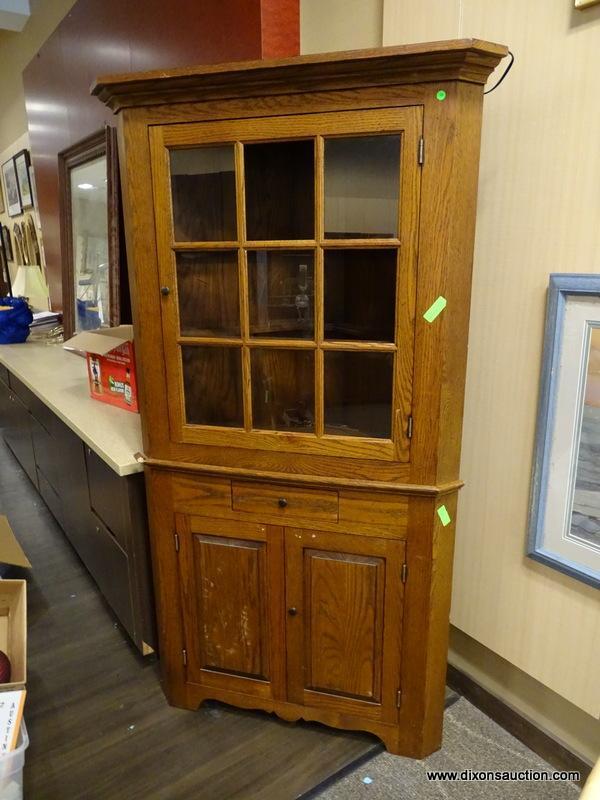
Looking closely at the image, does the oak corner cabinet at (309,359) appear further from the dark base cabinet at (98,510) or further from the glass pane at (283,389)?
the dark base cabinet at (98,510)

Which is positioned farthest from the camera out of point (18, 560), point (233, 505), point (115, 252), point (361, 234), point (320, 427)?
point (115, 252)

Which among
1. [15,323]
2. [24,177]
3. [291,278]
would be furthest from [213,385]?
[24,177]

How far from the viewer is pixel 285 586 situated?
1513mm

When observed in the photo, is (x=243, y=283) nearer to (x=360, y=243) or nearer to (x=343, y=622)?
(x=360, y=243)

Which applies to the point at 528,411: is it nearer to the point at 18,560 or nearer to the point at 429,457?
the point at 429,457

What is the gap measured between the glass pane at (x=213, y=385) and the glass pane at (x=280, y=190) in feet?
1.04

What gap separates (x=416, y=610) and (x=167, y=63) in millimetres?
2021

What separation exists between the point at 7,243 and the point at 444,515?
539cm

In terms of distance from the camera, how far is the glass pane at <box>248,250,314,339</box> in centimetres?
134

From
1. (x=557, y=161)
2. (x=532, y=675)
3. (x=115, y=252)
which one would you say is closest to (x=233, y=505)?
(x=532, y=675)

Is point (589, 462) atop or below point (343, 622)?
atop

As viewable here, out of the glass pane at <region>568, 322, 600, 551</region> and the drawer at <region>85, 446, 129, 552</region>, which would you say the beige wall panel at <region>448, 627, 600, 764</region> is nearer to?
the glass pane at <region>568, 322, 600, 551</region>

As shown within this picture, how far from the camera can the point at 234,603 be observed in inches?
62.0

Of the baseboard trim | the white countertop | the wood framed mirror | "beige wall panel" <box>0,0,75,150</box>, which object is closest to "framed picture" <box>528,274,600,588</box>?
the baseboard trim
